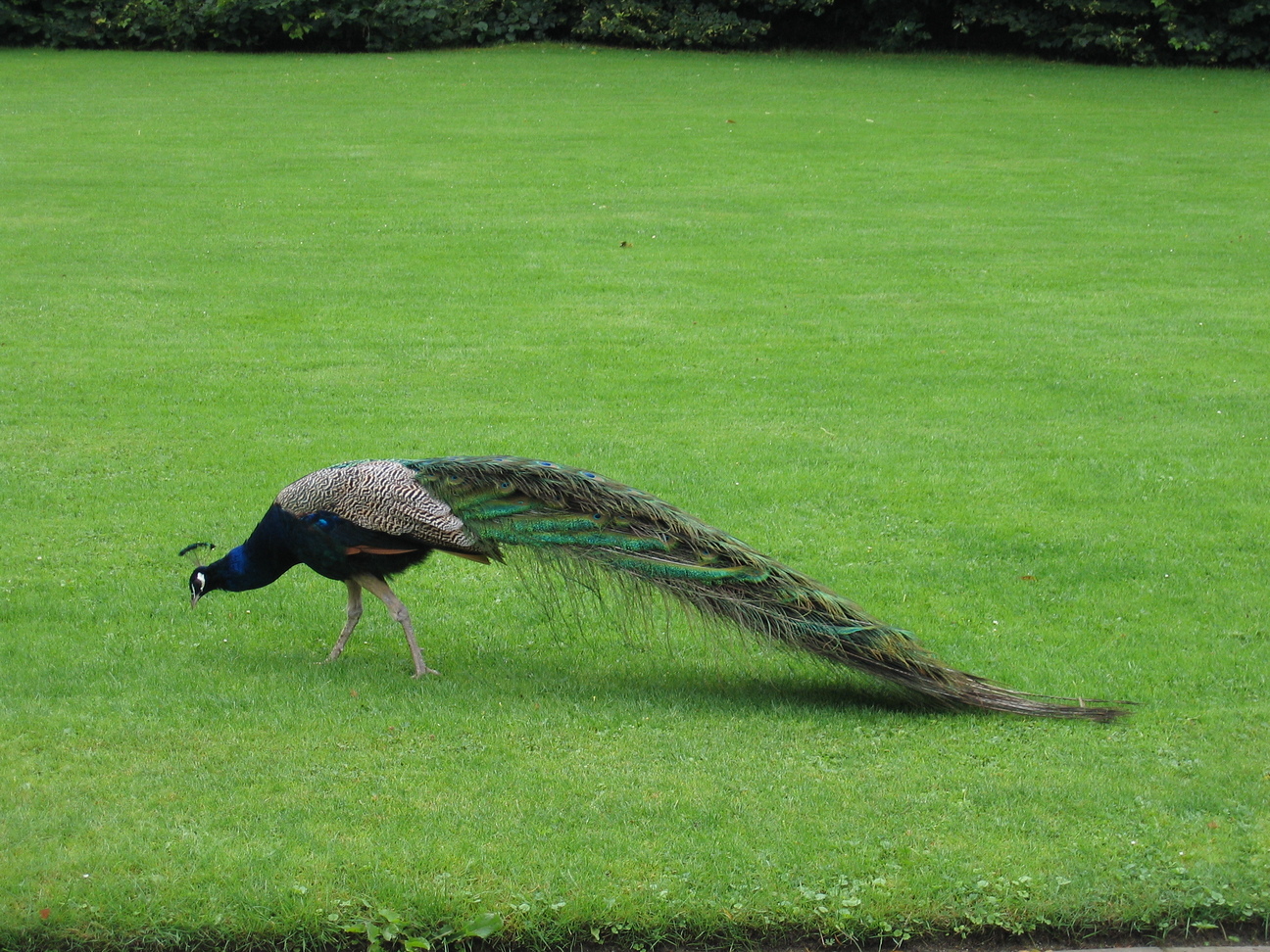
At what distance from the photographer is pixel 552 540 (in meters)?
6.55

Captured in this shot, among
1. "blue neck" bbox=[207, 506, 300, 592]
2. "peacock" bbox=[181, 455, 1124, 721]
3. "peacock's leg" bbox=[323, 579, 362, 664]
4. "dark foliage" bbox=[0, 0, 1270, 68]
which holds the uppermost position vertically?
"dark foliage" bbox=[0, 0, 1270, 68]

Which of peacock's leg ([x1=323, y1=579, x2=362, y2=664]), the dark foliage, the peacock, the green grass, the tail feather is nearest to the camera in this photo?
the green grass

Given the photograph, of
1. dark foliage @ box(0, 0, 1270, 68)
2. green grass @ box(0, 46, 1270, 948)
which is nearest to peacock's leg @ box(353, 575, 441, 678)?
green grass @ box(0, 46, 1270, 948)

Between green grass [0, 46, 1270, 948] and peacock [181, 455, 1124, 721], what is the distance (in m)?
0.28

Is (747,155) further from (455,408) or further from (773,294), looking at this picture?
(455,408)

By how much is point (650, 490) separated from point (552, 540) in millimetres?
2628

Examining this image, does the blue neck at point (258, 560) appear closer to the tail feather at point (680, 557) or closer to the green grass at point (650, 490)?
the green grass at point (650, 490)

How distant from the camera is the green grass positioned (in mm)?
4863

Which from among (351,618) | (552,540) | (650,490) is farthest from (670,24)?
(552,540)

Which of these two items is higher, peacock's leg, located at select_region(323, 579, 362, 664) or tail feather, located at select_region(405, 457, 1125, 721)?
tail feather, located at select_region(405, 457, 1125, 721)

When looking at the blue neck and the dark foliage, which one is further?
the dark foliage

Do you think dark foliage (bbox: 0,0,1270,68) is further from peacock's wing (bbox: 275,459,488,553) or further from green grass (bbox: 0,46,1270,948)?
peacock's wing (bbox: 275,459,488,553)

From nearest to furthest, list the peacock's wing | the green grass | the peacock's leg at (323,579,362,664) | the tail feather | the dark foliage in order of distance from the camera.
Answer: the green grass < the tail feather < the peacock's wing < the peacock's leg at (323,579,362,664) < the dark foliage

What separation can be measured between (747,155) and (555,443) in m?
12.3
